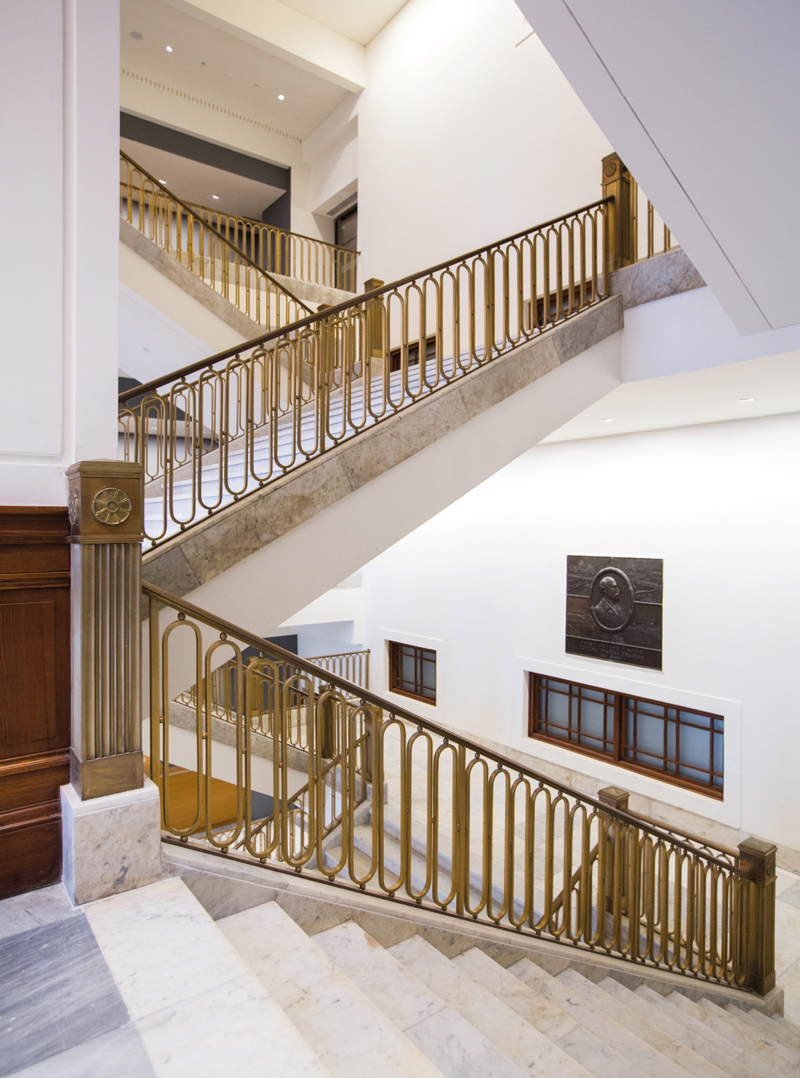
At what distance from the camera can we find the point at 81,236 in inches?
90.4

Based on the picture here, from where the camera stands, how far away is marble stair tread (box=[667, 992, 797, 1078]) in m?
3.14

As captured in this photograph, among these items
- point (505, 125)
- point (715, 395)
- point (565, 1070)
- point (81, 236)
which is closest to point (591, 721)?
point (715, 395)

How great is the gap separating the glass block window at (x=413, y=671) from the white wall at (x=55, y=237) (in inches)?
295

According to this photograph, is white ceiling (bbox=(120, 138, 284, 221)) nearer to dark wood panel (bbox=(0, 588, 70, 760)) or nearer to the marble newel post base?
dark wood panel (bbox=(0, 588, 70, 760))

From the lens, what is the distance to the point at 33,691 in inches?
86.1

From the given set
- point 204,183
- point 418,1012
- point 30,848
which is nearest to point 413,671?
point 418,1012

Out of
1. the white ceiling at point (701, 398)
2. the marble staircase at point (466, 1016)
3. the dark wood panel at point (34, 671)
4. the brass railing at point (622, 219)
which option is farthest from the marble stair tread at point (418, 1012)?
the brass railing at point (622, 219)

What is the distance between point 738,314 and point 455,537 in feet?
17.0

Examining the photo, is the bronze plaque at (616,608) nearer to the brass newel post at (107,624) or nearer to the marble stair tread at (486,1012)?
the marble stair tread at (486,1012)

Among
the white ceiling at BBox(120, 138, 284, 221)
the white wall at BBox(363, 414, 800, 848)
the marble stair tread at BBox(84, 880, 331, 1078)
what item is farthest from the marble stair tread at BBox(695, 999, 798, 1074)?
the white ceiling at BBox(120, 138, 284, 221)

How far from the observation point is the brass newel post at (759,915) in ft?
12.7

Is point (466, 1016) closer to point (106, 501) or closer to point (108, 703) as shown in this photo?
point (108, 703)

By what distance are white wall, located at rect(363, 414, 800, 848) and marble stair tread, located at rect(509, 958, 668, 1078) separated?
367 cm

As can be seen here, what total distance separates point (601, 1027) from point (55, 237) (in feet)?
12.6
